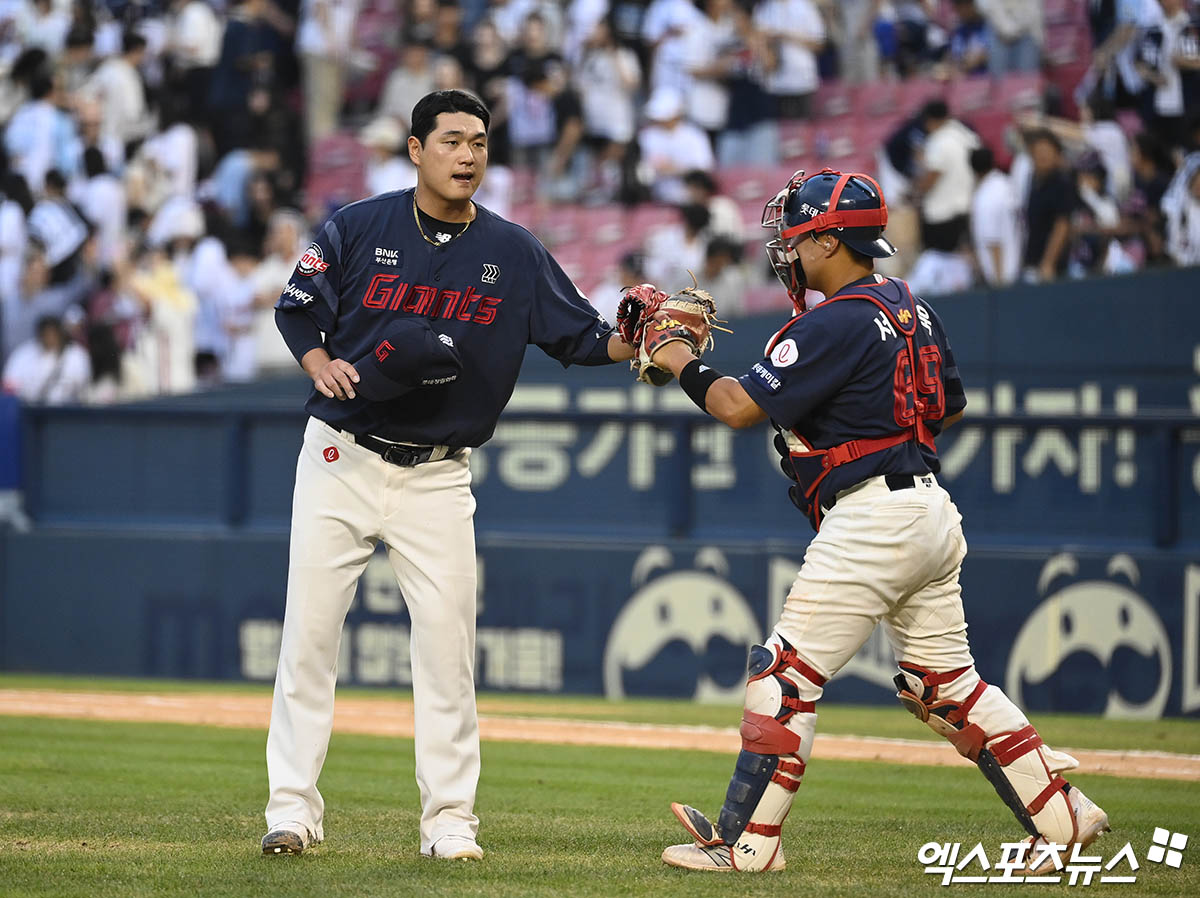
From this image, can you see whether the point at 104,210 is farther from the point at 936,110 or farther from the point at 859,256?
the point at 859,256

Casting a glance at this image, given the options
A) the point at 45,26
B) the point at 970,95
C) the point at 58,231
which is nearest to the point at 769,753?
the point at 970,95

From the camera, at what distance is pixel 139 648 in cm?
1161

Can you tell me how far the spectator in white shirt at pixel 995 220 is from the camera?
13.1m

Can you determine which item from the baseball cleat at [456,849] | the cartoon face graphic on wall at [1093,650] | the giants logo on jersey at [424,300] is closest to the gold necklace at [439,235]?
the giants logo on jersey at [424,300]

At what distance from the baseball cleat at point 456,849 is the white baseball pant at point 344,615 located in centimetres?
3

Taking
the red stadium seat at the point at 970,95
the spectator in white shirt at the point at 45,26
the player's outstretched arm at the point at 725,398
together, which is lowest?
the player's outstretched arm at the point at 725,398

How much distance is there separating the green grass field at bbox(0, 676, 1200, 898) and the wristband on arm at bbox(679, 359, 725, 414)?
1504 mm

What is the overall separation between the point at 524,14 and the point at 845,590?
12.3m

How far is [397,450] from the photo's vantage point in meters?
5.59

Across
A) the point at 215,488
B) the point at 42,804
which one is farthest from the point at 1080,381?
the point at 42,804

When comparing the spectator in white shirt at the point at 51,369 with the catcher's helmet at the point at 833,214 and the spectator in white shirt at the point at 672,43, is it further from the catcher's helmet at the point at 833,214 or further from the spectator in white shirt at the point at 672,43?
the catcher's helmet at the point at 833,214

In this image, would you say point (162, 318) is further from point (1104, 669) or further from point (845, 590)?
point (845, 590)

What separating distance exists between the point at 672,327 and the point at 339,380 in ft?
3.64

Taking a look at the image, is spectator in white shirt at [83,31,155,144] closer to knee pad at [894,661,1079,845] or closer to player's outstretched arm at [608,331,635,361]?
player's outstretched arm at [608,331,635,361]
